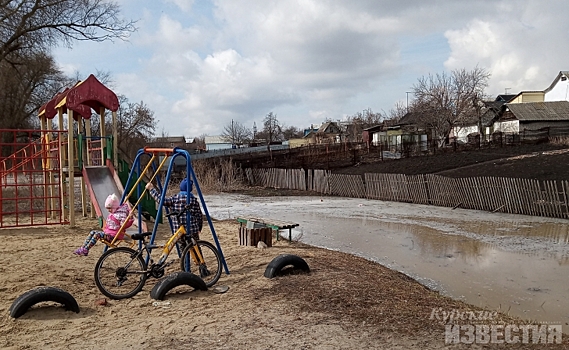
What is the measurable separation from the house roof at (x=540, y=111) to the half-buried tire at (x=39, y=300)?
5156 centimetres

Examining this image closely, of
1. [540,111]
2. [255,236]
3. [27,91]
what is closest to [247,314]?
[255,236]

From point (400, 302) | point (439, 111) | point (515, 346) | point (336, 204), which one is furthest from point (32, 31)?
point (439, 111)

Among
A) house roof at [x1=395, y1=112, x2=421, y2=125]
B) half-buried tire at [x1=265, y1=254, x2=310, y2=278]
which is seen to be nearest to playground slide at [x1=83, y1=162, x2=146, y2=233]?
half-buried tire at [x1=265, y1=254, x2=310, y2=278]

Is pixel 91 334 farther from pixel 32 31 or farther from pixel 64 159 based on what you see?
pixel 32 31

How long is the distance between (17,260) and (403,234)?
30.4 ft

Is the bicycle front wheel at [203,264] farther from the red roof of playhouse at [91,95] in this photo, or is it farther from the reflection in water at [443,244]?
the red roof of playhouse at [91,95]

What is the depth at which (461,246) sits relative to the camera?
38.1ft

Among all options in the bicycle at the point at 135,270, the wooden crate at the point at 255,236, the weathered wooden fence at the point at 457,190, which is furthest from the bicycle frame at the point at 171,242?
the weathered wooden fence at the point at 457,190

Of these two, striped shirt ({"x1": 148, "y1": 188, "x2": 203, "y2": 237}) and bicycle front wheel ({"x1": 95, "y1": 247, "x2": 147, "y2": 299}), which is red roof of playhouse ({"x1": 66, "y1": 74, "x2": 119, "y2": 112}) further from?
bicycle front wheel ({"x1": 95, "y1": 247, "x2": 147, "y2": 299})

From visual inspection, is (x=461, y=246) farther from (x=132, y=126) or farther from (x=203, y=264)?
(x=132, y=126)

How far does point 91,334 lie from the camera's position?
5.16 metres

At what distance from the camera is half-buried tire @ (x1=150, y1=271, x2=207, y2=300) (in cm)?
631

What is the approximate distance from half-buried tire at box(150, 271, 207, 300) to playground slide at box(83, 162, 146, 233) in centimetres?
568

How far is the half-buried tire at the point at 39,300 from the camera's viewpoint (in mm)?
5598
